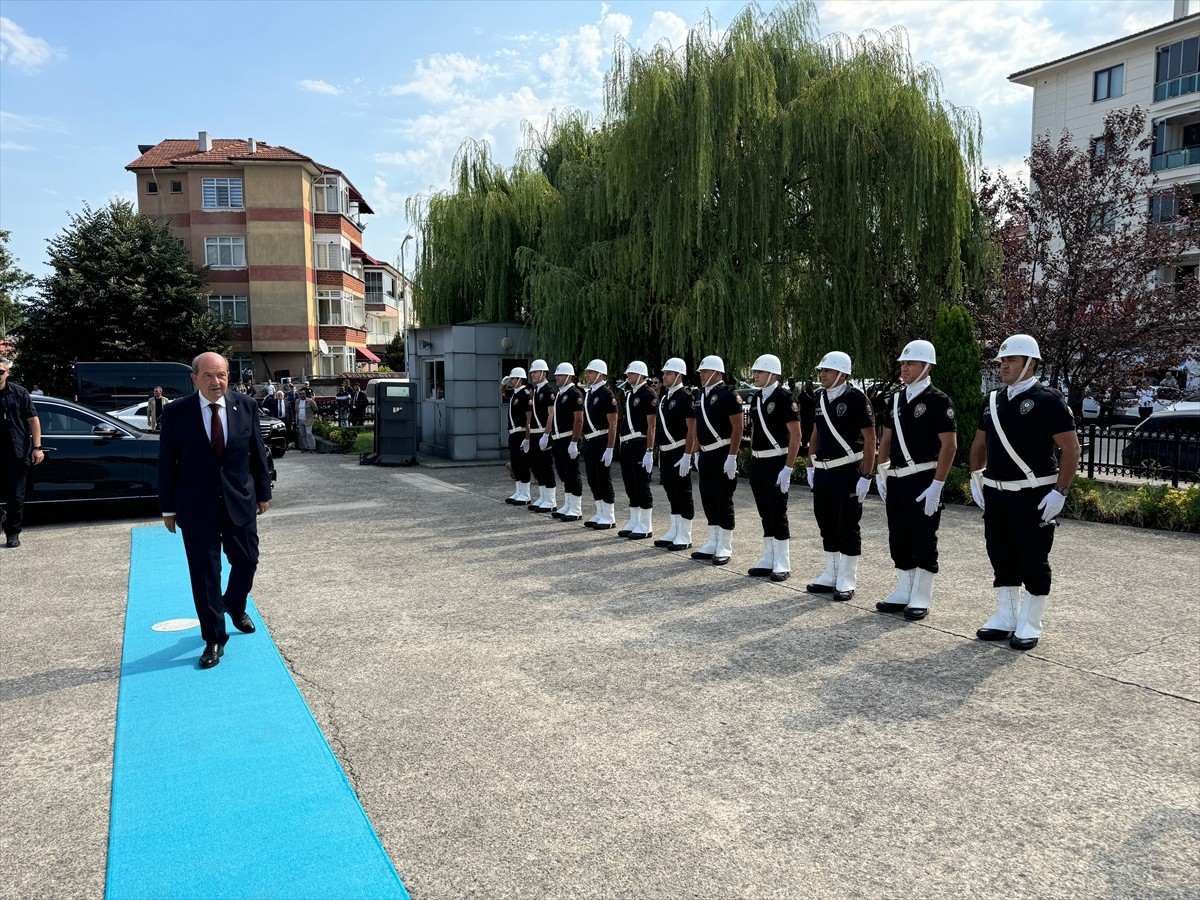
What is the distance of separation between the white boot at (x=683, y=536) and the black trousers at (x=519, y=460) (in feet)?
12.3

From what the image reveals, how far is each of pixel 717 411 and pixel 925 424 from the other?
8.20ft

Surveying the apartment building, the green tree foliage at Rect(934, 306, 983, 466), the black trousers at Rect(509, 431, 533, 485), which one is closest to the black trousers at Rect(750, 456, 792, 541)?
the black trousers at Rect(509, 431, 533, 485)

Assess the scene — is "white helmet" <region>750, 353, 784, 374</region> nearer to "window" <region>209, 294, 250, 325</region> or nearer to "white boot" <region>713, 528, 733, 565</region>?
"white boot" <region>713, 528, 733, 565</region>

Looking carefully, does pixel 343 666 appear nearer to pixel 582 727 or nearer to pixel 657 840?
pixel 582 727

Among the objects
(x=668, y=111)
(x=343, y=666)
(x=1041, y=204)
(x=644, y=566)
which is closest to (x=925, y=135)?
(x=1041, y=204)

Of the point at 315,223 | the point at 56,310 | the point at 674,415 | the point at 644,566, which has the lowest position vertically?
the point at 644,566

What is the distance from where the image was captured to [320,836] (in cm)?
330

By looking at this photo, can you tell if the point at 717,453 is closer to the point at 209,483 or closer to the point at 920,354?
the point at 920,354

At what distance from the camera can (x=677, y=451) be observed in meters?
9.01

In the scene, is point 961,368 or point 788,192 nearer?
point 961,368

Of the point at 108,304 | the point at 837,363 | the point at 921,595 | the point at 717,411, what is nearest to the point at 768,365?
the point at 837,363

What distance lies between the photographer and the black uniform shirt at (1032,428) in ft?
17.9

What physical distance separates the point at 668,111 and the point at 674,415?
768cm

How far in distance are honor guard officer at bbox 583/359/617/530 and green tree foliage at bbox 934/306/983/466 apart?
17.7 feet
